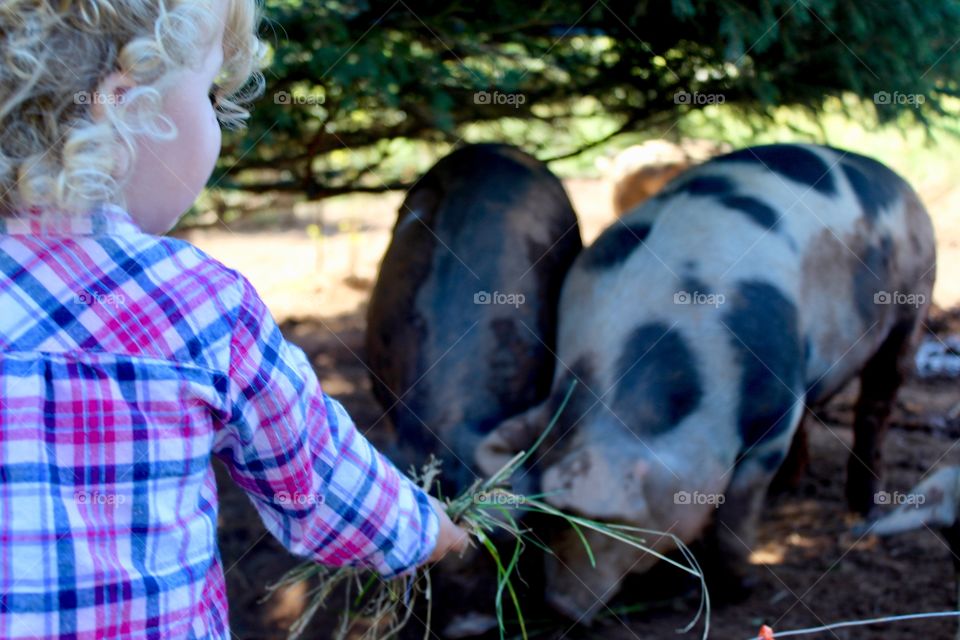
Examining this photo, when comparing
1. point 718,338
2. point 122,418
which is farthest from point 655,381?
point 122,418

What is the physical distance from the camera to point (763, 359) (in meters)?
3.05

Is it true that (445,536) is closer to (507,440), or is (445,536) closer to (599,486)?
(599,486)

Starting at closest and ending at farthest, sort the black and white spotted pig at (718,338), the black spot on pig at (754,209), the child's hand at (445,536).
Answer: the child's hand at (445,536), the black and white spotted pig at (718,338), the black spot on pig at (754,209)

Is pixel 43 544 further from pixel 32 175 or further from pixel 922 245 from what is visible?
pixel 922 245

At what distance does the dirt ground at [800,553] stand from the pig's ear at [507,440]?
1.42 ft

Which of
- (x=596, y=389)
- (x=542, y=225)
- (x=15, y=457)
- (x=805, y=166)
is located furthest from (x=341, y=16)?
(x=15, y=457)

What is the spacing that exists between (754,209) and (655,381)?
2.65 ft

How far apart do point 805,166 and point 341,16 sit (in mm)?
1696

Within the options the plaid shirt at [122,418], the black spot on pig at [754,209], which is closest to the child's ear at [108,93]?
the plaid shirt at [122,418]

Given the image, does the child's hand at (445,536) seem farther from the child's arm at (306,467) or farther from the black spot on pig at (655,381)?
the black spot on pig at (655,381)

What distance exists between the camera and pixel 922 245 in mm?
3855

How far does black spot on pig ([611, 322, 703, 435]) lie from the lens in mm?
2904

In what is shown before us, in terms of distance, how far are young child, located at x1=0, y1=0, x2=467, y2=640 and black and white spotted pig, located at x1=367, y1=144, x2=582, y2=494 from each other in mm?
1772

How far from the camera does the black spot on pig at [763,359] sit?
3.02 meters
